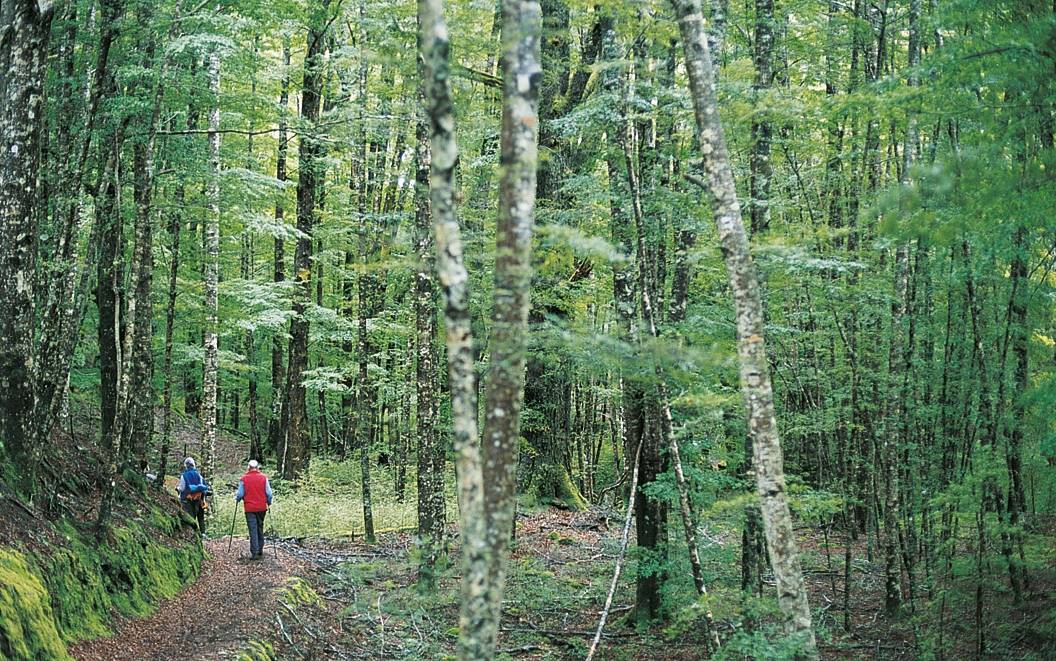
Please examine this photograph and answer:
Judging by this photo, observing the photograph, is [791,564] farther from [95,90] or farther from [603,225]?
[95,90]

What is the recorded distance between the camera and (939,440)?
42.2 feet

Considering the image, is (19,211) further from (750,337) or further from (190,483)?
(750,337)

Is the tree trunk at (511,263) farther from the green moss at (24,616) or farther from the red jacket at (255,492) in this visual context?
the red jacket at (255,492)

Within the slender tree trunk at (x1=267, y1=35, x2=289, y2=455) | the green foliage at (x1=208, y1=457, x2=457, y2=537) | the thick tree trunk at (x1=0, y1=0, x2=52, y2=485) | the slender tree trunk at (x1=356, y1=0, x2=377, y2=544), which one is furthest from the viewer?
the slender tree trunk at (x1=267, y1=35, x2=289, y2=455)

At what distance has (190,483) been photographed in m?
15.1

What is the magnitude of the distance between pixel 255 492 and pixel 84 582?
16.3 feet

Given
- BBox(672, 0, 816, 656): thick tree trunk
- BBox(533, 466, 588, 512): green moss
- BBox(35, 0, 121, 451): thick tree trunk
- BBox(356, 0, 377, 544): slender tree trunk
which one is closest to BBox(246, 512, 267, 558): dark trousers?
BBox(356, 0, 377, 544): slender tree trunk

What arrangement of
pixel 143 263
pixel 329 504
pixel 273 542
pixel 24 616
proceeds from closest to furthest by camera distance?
pixel 24 616 → pixel 143 263 → pixel 273 542 → pixel 329 504

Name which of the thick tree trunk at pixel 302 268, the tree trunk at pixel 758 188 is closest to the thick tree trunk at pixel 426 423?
the tree trunk at pixel 758 188

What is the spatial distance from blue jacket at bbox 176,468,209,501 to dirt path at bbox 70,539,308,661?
155 cm

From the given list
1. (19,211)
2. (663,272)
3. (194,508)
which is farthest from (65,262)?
(663,272)

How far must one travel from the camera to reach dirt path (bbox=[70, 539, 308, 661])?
8719mm

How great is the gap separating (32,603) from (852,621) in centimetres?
1090

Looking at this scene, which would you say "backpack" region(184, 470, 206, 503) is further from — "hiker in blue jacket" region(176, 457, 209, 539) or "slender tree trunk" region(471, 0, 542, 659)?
"slender tree trunk" region(471, 0, 542, 659)
